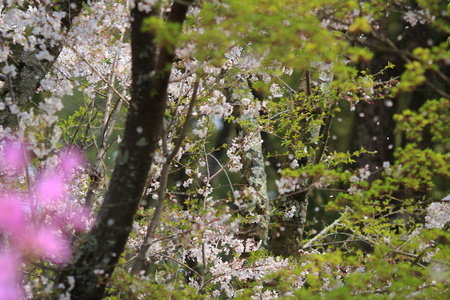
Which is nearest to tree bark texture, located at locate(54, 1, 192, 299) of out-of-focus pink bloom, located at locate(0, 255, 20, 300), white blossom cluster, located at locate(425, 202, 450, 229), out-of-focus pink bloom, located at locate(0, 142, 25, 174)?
out-of-focus pink bloom, located at locate(0, 142, 25, 174)

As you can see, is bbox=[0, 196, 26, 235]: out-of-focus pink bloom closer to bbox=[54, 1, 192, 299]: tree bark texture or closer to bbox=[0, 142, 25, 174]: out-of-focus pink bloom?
bbox=[0, 142, 25, 174]: out-of-focus pink bloom

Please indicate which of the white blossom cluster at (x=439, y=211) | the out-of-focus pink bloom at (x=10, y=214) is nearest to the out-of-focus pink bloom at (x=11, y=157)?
the out-of-focus pink bloom at (x=10, y=214)

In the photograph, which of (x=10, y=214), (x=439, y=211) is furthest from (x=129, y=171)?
(x=439, y=211)

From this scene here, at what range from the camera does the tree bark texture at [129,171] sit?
2.79 m

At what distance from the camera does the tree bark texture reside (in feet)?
9.14

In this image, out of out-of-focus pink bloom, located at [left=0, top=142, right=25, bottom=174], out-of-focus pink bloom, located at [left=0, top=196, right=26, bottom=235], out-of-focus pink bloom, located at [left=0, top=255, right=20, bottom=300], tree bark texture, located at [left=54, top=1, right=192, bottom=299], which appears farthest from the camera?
out-of-focus pink bloom, located at [left=0, top=196, right=26, bottom=235]

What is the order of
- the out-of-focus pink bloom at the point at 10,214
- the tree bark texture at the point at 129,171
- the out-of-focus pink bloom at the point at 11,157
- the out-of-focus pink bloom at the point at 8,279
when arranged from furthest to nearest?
the out-of-focus pink bloom at the point at 10,214, the out-of-focus pink bloom at the point at 8,279, the out-of-focus pink bloom at the point at 11,157, the tree bark texture at the point at 129,171

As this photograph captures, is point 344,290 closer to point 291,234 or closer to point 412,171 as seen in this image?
point 412,171

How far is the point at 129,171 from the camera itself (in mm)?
2850

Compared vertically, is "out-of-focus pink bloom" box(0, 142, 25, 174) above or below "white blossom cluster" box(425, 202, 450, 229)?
above

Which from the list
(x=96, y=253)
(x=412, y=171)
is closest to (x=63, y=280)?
(x=96, y=253)

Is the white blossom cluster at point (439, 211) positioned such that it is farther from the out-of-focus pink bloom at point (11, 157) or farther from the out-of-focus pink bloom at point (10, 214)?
the out-of-focus pink bloom at point (10, 214)

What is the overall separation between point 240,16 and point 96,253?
189cm

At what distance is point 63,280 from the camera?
2.88 meters
